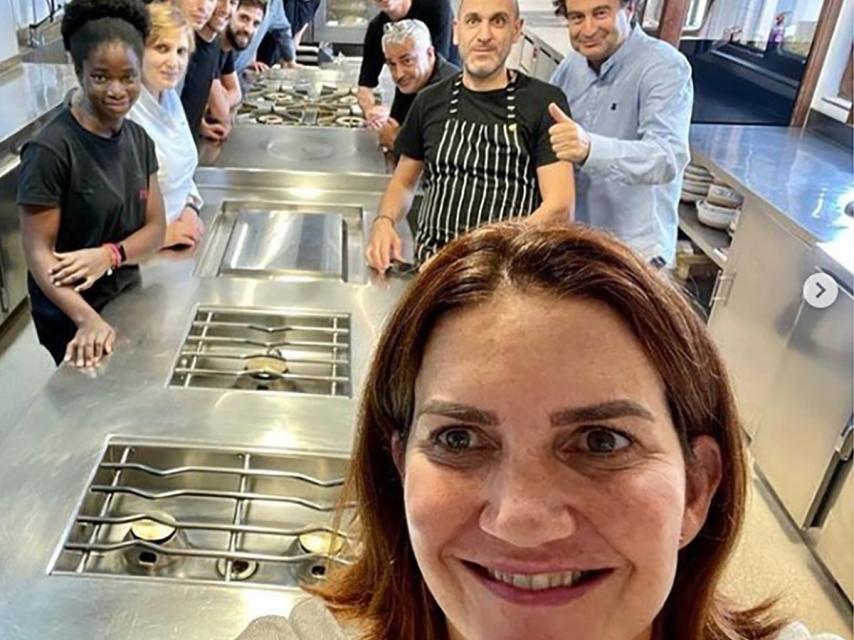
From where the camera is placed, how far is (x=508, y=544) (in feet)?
2.02

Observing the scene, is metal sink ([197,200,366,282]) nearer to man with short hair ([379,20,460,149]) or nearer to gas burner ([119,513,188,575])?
man with short hair ([379,20,460,149])

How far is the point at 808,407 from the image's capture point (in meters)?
2.13

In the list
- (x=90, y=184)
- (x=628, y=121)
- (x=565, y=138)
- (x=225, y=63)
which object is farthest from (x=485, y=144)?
(x=225, y=63)

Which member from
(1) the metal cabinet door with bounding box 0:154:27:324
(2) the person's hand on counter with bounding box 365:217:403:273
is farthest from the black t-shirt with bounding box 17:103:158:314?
(1) the metal cabinet door with bounding box 0:154:27:324

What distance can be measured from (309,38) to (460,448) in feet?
19.3

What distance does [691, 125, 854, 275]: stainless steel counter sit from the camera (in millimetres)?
Result: 2135

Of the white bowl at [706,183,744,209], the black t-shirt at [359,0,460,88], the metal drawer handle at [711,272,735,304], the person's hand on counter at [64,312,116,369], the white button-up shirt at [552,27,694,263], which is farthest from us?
the black t-shirt at [359,0,460,88]

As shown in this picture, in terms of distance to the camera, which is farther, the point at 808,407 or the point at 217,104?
the point at 217,104

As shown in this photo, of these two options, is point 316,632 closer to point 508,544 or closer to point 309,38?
point 508,544

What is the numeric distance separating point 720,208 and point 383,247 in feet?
5.16

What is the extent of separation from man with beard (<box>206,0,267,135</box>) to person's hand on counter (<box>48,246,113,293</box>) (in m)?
1.21

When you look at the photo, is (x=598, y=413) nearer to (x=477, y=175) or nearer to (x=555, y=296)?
(x=555, y=296)

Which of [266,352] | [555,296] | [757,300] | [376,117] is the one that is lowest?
[757,300]

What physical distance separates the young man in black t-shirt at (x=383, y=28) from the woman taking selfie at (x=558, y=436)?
2201 mm
